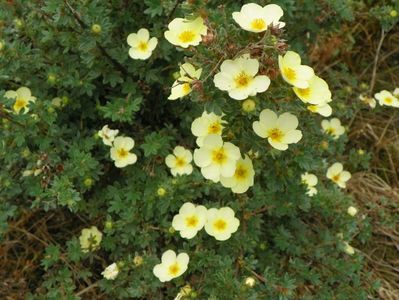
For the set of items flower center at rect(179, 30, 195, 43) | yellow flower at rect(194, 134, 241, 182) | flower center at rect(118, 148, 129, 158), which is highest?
flower center at rect(179, 30, 195, 43)

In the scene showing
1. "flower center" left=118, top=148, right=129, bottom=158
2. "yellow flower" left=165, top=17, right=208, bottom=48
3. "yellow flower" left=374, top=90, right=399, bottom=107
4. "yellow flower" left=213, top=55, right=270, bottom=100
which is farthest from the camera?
"yellow flower" left=374, top=90, right=399, bottom=107

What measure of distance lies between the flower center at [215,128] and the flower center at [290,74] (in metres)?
0.31

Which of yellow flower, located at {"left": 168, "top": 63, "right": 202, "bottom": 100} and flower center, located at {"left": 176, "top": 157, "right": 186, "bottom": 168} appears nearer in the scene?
yellow flower, located at {"left": 168, "top": 63, "right": 202, "bottom": 100}

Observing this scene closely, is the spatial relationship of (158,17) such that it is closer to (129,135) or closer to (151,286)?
(129,135)

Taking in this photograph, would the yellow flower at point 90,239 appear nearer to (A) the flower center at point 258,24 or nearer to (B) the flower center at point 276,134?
(B) the flower center at point 276,134

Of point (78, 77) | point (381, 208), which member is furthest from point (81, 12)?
point (381, 208)

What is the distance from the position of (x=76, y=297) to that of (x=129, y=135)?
2.53 feet

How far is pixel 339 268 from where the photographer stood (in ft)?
7.70

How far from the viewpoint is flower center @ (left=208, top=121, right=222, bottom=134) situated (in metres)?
1.75

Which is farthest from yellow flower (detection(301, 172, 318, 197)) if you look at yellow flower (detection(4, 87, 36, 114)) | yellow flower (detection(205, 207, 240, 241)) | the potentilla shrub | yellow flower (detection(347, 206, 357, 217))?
yellow flower (detection(4, 87, 36, 114))

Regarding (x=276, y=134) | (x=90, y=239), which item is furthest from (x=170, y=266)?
(x=276, y=134)

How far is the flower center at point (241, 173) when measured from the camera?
1743 millimetres

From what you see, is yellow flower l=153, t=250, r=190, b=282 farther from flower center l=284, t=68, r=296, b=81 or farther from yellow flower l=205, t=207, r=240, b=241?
flower center l=284, t=68, r=296, b=81

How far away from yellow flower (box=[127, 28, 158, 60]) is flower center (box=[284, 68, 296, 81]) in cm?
83
